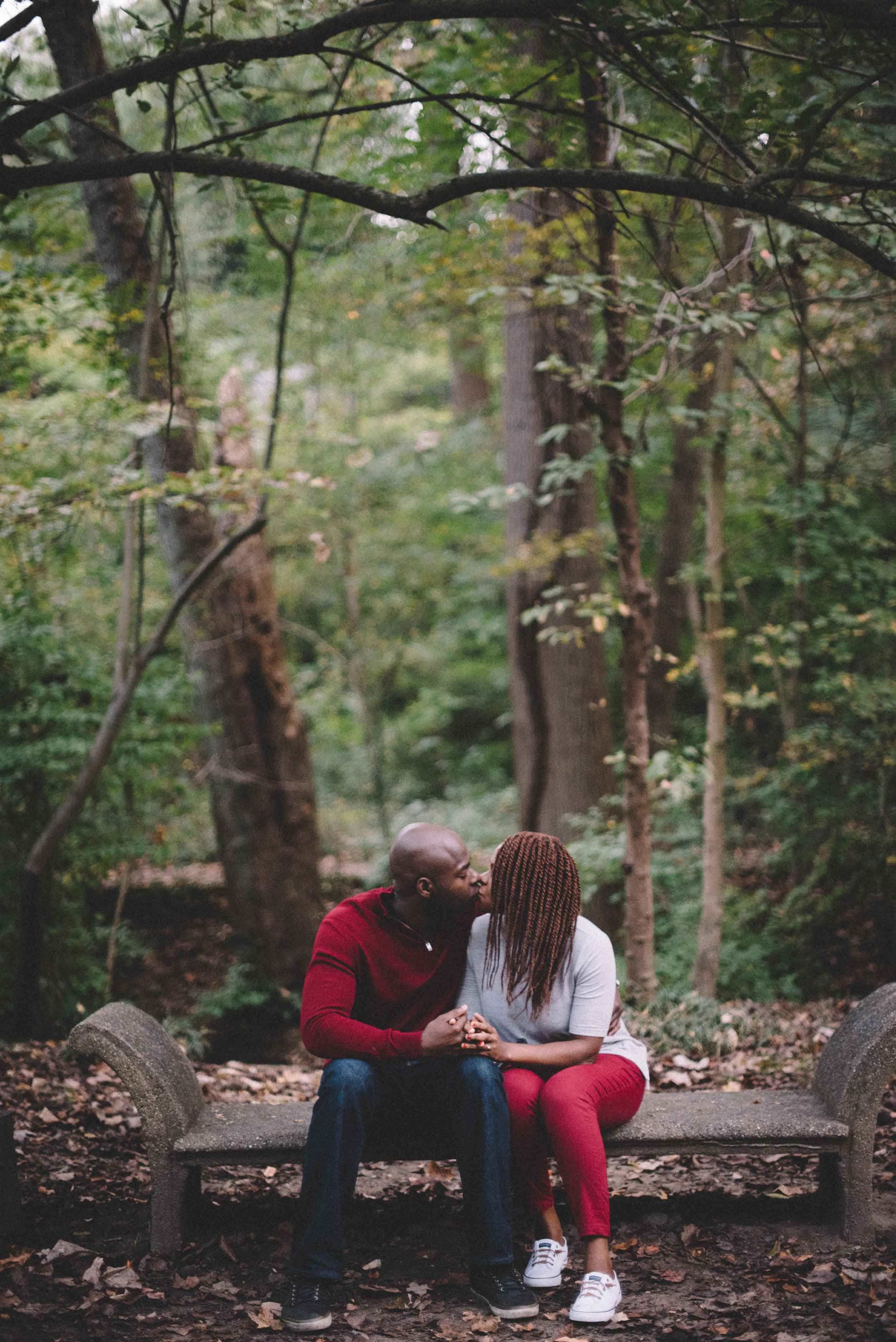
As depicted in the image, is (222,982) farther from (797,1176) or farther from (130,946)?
(797,1176)

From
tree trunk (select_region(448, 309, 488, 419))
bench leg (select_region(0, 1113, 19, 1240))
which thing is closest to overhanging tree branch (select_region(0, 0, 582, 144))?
bench leg (select_region(0, 1113, 19, 1240))

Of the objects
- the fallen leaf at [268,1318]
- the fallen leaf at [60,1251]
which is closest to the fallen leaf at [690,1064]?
the fallen leaf at [268,1318]

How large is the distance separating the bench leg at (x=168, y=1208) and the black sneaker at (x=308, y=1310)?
54 cm

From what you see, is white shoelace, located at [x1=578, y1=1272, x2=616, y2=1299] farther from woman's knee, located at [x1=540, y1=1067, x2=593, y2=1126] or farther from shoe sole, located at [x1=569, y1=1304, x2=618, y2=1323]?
woman's knee, located at [x1=540, y1=1067, x2=593, y2=1126]

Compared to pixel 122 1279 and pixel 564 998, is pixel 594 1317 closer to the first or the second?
pixel 564 998

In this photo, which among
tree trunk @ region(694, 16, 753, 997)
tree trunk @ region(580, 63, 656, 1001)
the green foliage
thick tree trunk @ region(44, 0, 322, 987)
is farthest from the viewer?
thick tree trunk @ region(44, 0, 322, 987)

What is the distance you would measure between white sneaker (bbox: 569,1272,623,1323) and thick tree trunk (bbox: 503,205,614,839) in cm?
466

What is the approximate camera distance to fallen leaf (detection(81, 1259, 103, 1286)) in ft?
9.55

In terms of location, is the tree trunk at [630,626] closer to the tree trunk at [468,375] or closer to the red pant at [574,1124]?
the red pant at [574,1124]

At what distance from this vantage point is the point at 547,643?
746 cm

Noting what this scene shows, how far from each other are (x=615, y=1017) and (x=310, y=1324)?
1264 mm

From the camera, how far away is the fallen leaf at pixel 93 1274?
2910 millimetres

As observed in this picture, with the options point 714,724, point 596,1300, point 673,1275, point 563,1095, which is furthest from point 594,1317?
point 714,724

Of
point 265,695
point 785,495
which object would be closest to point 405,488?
point 265,695
